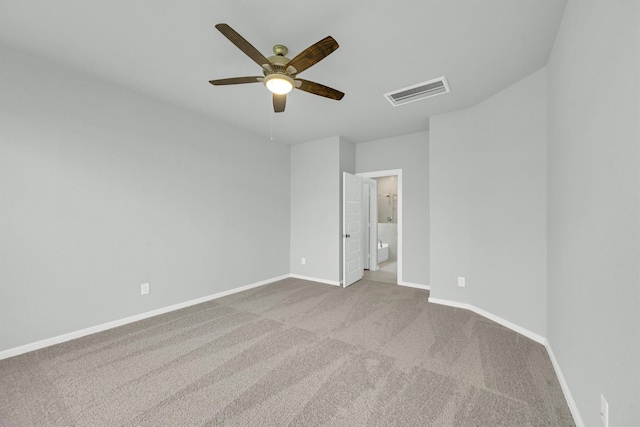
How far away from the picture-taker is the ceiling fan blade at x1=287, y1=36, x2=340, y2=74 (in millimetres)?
1608

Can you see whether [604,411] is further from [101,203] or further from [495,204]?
[101,203]

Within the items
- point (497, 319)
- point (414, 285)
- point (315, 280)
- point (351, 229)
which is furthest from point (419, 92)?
point (315, 280)

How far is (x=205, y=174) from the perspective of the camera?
3.59 meters

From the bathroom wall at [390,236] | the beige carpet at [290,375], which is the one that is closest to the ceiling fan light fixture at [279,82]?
the beige carpet at [290,375]

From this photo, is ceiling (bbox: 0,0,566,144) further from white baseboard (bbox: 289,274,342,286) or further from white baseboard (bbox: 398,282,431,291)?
white baseboard (bbox: 289,274,342,286)

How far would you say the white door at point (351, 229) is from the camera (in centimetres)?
434

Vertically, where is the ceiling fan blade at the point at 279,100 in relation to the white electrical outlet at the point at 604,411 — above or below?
above

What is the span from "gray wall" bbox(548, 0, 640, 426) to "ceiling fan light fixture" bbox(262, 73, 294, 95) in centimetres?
179

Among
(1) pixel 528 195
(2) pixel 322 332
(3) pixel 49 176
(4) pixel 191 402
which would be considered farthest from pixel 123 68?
(1) pixel 528 195

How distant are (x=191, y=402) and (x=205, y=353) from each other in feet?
2.02

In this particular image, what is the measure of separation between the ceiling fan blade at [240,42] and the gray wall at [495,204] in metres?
2.59

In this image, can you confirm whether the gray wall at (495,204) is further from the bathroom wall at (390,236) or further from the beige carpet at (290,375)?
the bathroom wall at (390,236)

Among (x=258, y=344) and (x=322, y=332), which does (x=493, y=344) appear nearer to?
(x=322, y=332)

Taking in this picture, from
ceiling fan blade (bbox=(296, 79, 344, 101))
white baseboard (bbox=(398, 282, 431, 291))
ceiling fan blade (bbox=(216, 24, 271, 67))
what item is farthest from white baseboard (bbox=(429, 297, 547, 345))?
ceiling fan blade (bbox=(216, 24, 271, 67))
